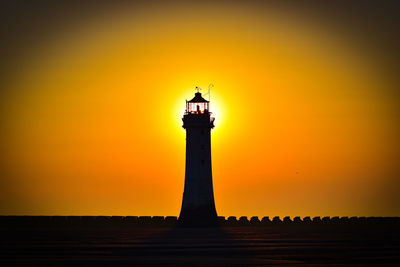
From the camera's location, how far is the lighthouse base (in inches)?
3004

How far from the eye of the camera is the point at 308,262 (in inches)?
1672

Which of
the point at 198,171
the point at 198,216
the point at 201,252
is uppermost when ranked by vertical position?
the point at 198,171

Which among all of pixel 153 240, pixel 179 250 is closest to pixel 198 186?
pixel 153 240

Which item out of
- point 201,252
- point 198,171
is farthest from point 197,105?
point 201,252

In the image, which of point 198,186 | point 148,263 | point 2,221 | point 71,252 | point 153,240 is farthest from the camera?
point 2,221

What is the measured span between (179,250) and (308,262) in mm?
9523

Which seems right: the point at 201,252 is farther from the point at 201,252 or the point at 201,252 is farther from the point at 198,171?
the point at 198,171

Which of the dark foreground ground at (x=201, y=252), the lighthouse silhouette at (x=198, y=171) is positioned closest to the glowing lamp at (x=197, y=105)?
the lighthouse silhouette at (x=198, y=171)

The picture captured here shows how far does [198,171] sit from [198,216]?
360cm

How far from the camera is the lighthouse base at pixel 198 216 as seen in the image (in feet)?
250

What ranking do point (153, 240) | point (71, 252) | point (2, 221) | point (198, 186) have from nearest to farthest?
point (71, 252) → point (153, 240) → point (198, 186) → point (2, 221)

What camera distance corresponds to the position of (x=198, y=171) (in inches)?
2972

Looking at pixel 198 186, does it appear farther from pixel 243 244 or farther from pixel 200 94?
pixel 243 244

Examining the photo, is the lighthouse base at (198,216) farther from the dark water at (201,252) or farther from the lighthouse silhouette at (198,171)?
the dark water at (201,252)
